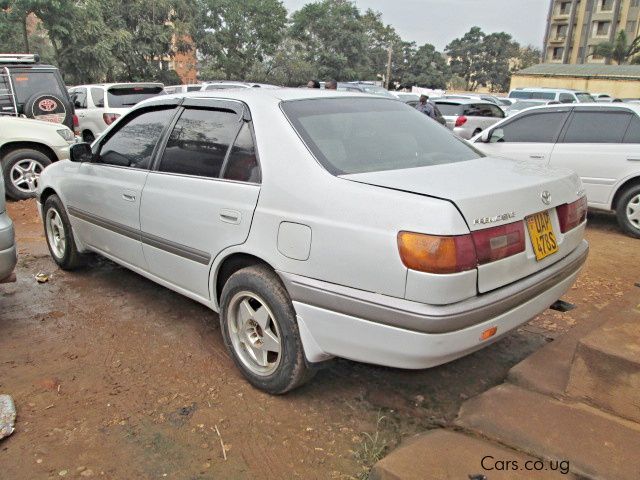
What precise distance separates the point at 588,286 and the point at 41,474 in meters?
4.48

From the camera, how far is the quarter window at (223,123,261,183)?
117 inches

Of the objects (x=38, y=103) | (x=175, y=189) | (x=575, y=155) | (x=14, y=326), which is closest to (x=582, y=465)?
(x=175, y=189)

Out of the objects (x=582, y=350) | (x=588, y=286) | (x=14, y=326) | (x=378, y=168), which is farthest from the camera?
(x=588, y=286)

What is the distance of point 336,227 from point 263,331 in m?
0.82

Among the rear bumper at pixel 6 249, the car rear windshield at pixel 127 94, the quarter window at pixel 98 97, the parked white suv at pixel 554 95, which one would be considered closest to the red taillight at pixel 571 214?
the rear bumper at pixel 6 249

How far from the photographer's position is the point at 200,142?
133 inches

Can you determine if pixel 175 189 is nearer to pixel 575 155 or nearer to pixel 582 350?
pixel 582 350

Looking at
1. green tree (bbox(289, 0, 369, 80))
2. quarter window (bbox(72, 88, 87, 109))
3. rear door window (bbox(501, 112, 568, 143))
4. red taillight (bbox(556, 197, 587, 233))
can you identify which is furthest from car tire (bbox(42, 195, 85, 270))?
green tree (bbox(289, 0, 369, 80))

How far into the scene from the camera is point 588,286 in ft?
16.0

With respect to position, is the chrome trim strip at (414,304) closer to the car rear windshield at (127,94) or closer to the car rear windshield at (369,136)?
the car rear windshield at (369,136)

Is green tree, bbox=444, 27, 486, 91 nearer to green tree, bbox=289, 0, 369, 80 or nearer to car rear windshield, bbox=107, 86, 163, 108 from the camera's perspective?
green tree, bbox=289, 0, 369, 80

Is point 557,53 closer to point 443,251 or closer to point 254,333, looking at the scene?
point 254,333

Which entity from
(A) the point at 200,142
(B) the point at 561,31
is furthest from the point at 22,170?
(B) the point at 561,31

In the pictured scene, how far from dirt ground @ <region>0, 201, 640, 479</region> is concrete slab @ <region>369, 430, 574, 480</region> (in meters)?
0.26
